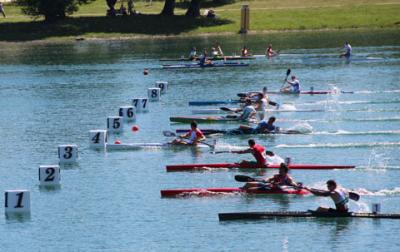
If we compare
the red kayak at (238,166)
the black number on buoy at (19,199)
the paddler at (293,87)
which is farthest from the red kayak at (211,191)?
the paddler at (293,87)

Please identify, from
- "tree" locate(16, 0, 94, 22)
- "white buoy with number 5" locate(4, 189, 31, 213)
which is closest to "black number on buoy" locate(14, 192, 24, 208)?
"white buoy with number 5" locate(4, 189, 31, 213)

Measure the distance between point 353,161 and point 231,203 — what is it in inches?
328

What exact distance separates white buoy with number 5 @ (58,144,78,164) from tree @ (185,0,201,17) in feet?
218

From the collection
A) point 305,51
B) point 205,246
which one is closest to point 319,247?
point 205,246

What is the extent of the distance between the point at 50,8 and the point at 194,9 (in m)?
14.8

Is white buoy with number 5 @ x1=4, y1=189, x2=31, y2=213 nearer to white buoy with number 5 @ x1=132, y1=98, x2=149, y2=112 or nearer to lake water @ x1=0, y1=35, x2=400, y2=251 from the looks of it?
lake water @ x1=0, y1=35, x2=400, y2=251

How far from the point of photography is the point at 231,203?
3441 centimetres

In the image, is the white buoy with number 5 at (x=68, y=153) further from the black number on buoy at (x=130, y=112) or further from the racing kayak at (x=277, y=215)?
the racing kayak at (x=277, y=215)

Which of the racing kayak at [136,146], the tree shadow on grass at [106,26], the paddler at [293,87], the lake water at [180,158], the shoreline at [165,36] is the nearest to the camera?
the lake water at [180,158]

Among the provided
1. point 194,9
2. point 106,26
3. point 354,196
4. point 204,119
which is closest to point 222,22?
point 194,9

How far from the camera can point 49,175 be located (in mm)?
38062

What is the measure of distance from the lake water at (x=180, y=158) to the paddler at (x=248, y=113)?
1022mm

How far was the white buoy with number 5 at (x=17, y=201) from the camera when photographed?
110ft

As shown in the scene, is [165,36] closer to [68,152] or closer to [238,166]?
[68,152]
